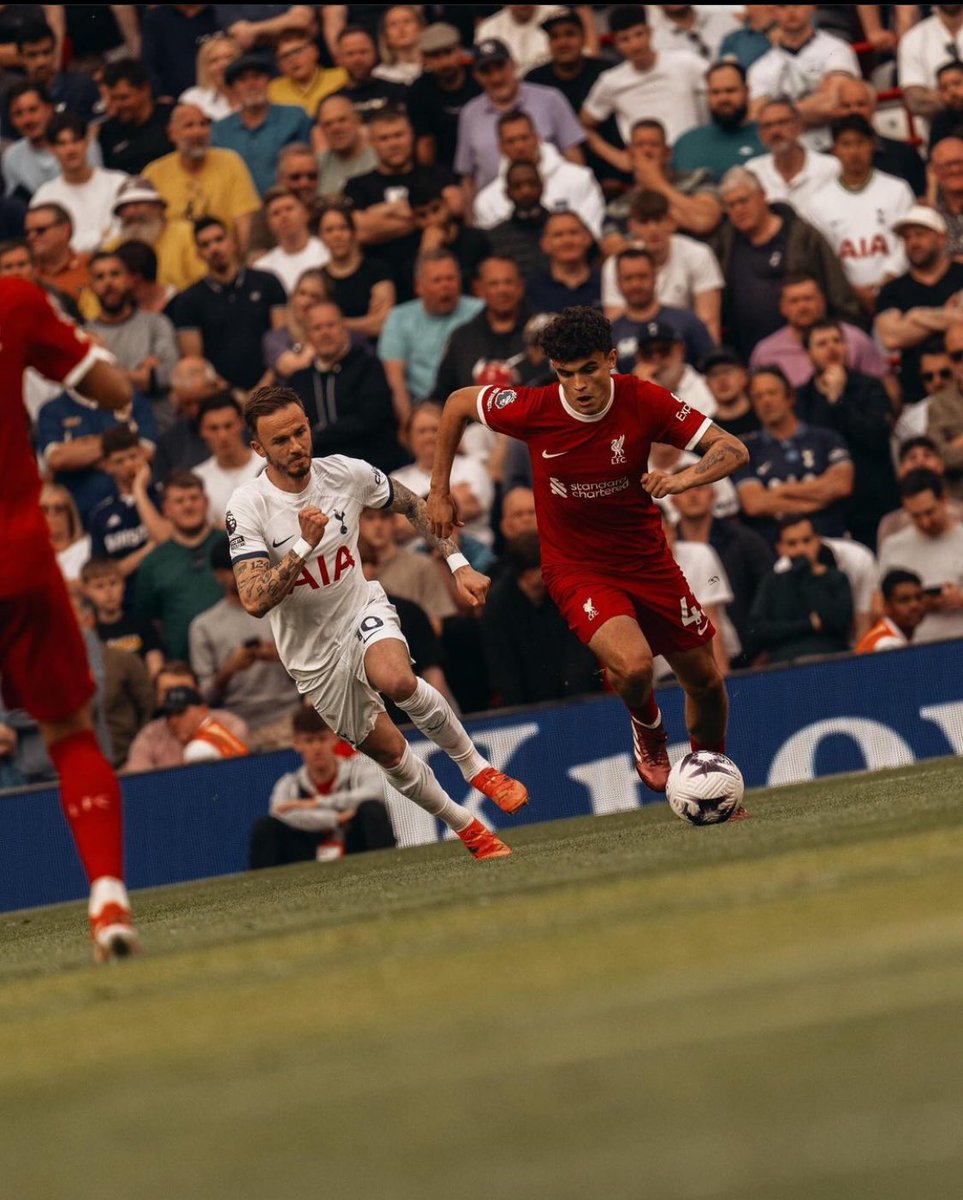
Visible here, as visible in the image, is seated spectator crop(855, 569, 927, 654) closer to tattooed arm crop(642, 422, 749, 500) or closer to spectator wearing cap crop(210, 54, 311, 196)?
tattooed arm crop(642, 422, 749, 500)

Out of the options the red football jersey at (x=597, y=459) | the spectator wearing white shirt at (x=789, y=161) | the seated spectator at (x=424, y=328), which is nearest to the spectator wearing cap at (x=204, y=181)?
the seated spectator at (x=424, y=328)

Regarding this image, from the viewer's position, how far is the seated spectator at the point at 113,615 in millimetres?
16188

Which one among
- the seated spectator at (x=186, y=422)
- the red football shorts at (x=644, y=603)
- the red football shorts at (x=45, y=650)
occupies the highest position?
the red football shorts at (x=45, y=650)

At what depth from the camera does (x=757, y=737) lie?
1478cm

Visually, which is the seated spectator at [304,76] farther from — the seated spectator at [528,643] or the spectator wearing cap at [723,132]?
the seated spectator at [528,643]

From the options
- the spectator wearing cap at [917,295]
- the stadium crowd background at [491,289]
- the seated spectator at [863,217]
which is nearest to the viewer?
the stadium crowd background at [491,289]

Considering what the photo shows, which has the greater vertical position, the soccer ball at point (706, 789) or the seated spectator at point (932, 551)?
the soccer ball at point (706, 789)

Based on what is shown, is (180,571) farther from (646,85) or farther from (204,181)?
(646,85)

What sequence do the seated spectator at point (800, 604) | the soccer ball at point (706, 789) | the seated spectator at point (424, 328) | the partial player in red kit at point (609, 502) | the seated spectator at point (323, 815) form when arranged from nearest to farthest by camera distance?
the soccer ball at point (706, 789)
the partial player in red kit at point (609, 502)
the seated spectator at point (323, 815)
the seated spectator at point (800, 604)
the seated spectator at point (424, 328)

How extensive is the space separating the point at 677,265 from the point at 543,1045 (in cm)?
1281

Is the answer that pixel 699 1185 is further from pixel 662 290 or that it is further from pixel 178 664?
pixel 662 290

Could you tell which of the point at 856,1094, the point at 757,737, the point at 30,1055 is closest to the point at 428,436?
the point at 757,737

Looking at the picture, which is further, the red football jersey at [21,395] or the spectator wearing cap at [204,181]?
the spectator wearing cap at [204,181]

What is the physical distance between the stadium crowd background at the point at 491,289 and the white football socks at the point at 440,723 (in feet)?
12.5
